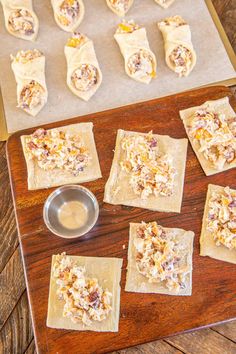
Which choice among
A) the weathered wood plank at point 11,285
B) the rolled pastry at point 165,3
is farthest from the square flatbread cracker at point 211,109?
the weathered wood plank at point 11,285

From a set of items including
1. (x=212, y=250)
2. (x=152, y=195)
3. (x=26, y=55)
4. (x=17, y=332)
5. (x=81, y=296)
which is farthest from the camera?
(x=26, y=55)

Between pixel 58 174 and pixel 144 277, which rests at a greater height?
pixel 58 174

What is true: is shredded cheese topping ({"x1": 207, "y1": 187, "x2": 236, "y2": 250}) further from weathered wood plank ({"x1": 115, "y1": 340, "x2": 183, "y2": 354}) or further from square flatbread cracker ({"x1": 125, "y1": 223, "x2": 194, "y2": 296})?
weathered wood plank ({"x1": 115, "y1": 340, "x2": 183, "y2": 354})

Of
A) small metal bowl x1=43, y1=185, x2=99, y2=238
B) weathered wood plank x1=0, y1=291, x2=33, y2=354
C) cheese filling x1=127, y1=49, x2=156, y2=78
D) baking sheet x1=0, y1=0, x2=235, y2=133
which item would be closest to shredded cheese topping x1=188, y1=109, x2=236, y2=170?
baking sheet x1=0, y1=0, x2=235, y2=133

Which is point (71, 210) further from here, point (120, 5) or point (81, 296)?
point (120, 5)

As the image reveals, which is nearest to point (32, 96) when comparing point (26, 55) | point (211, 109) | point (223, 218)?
point (26, 55)

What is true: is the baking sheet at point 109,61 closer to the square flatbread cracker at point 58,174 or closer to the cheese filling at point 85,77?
the cheese filling at point 85,77
